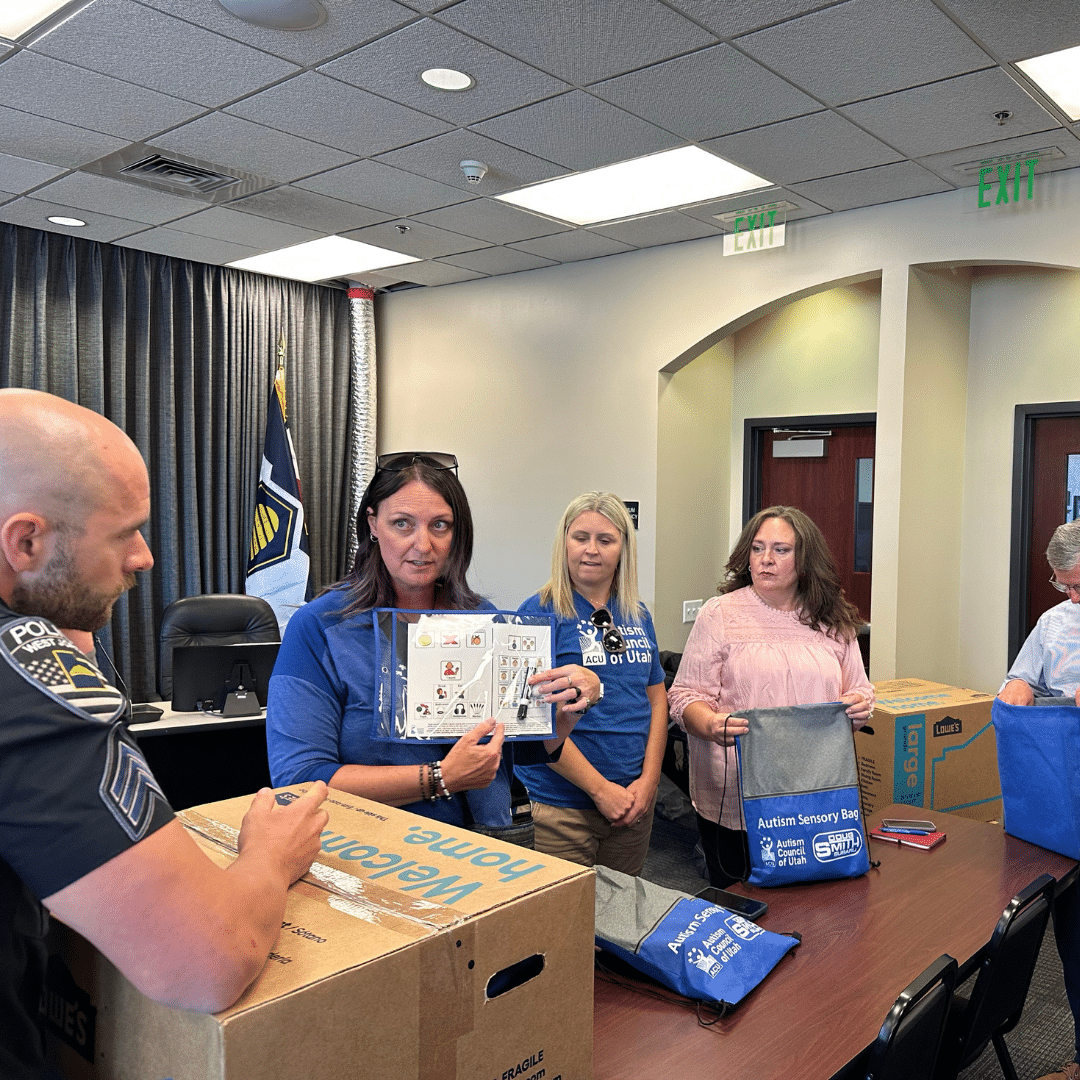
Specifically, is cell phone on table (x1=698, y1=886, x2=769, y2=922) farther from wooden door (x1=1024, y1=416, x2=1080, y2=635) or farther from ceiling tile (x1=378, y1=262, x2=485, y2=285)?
ceiling tile (x1=378, y1=262, x2=485, y2=285)

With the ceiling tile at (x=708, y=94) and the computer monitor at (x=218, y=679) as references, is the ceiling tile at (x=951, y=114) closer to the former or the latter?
the ceiling tile at (x=708, y=94)

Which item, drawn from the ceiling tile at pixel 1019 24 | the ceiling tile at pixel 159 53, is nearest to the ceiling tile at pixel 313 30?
the ceiling tile at pixel 159 53

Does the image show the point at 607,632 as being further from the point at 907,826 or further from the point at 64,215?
the point at 64,215

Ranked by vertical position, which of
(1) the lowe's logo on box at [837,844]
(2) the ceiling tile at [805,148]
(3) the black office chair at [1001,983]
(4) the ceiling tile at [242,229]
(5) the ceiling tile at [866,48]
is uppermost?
(4) the ceiling tile at [242,229]

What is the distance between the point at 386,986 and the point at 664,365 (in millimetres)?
4456

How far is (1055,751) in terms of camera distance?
2.19 meters

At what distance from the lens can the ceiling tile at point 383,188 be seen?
3.91 metres

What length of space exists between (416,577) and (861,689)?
152 cm

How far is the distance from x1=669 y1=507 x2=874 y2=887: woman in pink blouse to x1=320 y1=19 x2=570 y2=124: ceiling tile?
5.20 ft

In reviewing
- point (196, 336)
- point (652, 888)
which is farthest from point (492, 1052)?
point (196, 336)

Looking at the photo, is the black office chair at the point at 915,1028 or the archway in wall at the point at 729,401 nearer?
the black office chair at the point at 915,1028

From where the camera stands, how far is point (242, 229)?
485 centimetres

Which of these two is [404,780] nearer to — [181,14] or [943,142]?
[181,14]

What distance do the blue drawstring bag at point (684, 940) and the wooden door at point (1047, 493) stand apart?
3484mm
